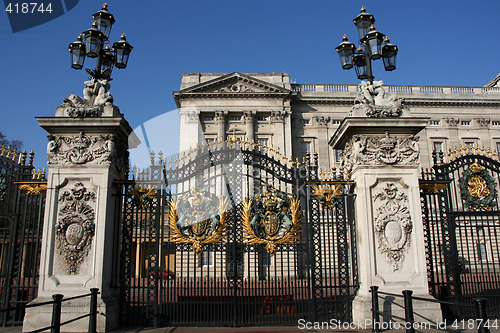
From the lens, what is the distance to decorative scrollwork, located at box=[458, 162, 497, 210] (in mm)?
10938

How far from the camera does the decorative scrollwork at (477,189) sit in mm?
10938

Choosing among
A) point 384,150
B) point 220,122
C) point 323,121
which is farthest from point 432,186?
point 323,121

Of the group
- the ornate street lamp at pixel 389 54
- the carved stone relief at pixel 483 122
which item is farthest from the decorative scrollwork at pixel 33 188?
the carved stone relief at pixel 483 122

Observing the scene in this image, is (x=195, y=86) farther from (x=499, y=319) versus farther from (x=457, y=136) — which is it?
(x=499, y=319)

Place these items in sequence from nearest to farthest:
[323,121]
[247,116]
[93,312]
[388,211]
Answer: [93,312] < [388,211] < [247,116] < [323,121]

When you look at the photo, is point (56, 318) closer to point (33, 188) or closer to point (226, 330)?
point (226, 330)

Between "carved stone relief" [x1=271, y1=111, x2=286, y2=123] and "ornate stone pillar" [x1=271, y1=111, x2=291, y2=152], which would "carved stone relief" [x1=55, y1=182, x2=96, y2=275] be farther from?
"carved stone relief" [x1=271, y1=111, x2=286, y2=123]

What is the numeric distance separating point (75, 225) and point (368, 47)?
8.45 m

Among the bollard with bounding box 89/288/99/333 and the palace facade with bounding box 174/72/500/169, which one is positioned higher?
the palace facade with bounding box 174/72/500/169

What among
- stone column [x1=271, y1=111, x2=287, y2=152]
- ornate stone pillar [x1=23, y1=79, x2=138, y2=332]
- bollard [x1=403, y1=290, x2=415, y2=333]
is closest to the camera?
bollard [x1=403, y1=290, x2=415, y2=333]

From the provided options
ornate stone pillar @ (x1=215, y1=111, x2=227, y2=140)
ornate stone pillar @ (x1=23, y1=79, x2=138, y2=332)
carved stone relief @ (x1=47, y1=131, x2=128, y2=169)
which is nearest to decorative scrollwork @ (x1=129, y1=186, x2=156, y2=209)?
ornate stone pillar @ (x1=23, y1=79, x2=138, y2=332)

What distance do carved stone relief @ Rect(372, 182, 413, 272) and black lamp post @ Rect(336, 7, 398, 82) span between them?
312 centimetres

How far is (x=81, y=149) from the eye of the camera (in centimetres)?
931

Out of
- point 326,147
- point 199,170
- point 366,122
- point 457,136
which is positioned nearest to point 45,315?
point 199,170
